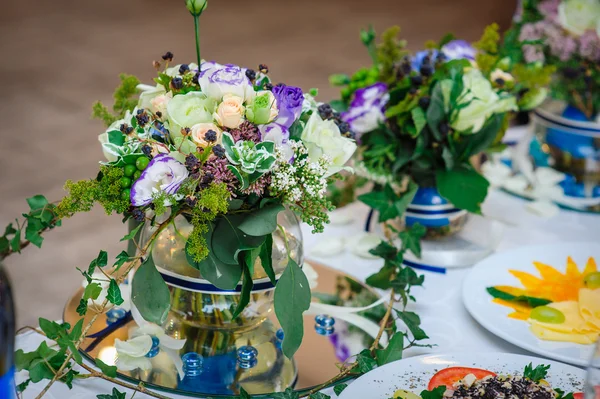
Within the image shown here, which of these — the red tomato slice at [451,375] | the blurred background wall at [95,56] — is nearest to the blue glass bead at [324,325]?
the red tomato slice at [451,375]

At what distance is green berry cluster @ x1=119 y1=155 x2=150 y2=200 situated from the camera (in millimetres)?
947

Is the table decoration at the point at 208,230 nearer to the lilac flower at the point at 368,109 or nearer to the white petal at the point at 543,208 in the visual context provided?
the lilac flower at the point at 368,109

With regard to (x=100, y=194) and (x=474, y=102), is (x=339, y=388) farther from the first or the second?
(x=474, y=102)

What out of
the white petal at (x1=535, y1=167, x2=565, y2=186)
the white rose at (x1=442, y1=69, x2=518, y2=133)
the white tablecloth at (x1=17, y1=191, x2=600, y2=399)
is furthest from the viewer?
the white petal at (x1=535, y1=167, x2=565, y2=186)

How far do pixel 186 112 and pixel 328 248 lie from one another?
0.57 metres

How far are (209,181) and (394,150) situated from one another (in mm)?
577

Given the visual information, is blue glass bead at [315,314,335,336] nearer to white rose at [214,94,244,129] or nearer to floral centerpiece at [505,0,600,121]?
white rose at [214,94,244,129]

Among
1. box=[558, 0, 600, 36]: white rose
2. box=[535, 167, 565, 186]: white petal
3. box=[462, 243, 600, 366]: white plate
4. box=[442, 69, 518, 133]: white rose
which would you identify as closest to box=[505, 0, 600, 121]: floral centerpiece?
box=[558, 0, 600, 36]: white rose

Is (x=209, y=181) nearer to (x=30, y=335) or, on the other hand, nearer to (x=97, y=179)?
(x=97, y=179)

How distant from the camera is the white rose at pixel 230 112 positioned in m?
0.96

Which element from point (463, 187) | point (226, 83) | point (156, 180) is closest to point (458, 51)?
point (463, 187)

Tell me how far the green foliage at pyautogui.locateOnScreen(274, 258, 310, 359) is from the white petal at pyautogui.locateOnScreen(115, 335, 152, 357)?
21 centimetres

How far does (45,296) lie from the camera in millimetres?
2805

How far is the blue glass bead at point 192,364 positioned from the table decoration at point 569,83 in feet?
3.38
